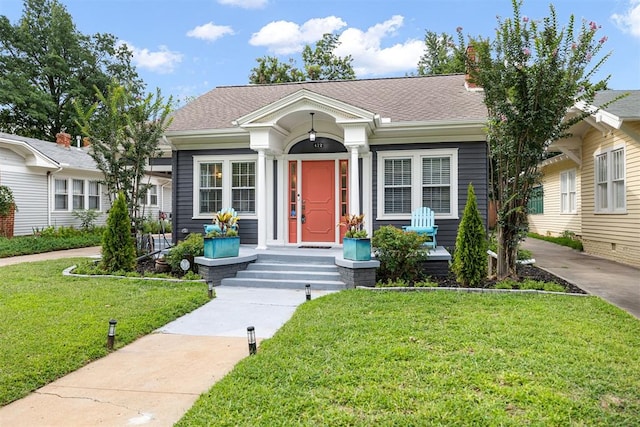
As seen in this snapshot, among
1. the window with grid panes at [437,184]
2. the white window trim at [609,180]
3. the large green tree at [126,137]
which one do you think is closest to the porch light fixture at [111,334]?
the large green tree at [126,137]

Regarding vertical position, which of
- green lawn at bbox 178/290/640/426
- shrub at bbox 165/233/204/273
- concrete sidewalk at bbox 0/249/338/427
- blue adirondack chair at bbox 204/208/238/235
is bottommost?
concrete sidewalk at bbox 0/249/338/427

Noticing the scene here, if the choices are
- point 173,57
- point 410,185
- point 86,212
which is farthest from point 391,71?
point 410,185

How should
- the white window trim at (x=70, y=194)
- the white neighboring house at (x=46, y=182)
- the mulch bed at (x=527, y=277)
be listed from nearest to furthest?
1. the mulch bed at (x=527, y=277)
2. the white neighboring house at (x=46, y=182)
3. the white window trim at (x=70, y=194)

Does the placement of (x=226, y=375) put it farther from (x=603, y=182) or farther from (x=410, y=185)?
(x=603, y=182)

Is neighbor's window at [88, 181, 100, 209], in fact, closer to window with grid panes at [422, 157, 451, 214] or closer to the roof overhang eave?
the roof overhang eave

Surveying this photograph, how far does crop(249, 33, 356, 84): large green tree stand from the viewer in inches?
1085

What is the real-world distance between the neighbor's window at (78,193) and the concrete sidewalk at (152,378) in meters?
14.4

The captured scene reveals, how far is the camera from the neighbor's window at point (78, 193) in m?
16.9

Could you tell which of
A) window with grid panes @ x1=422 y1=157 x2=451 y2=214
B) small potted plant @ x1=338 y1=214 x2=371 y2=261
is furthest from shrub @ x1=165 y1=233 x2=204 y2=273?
window with grid panes @ x1=422 y1=157 x2=451 y2=214

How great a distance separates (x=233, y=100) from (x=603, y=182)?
10.2 metres

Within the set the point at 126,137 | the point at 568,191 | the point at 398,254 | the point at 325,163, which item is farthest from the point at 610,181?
the point at 126,137

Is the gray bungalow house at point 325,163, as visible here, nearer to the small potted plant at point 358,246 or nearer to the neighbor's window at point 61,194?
the small potted plant at point 358,246

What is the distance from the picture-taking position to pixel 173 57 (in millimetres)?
27672

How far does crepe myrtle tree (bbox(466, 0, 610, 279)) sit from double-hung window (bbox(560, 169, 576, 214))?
8579 mm
